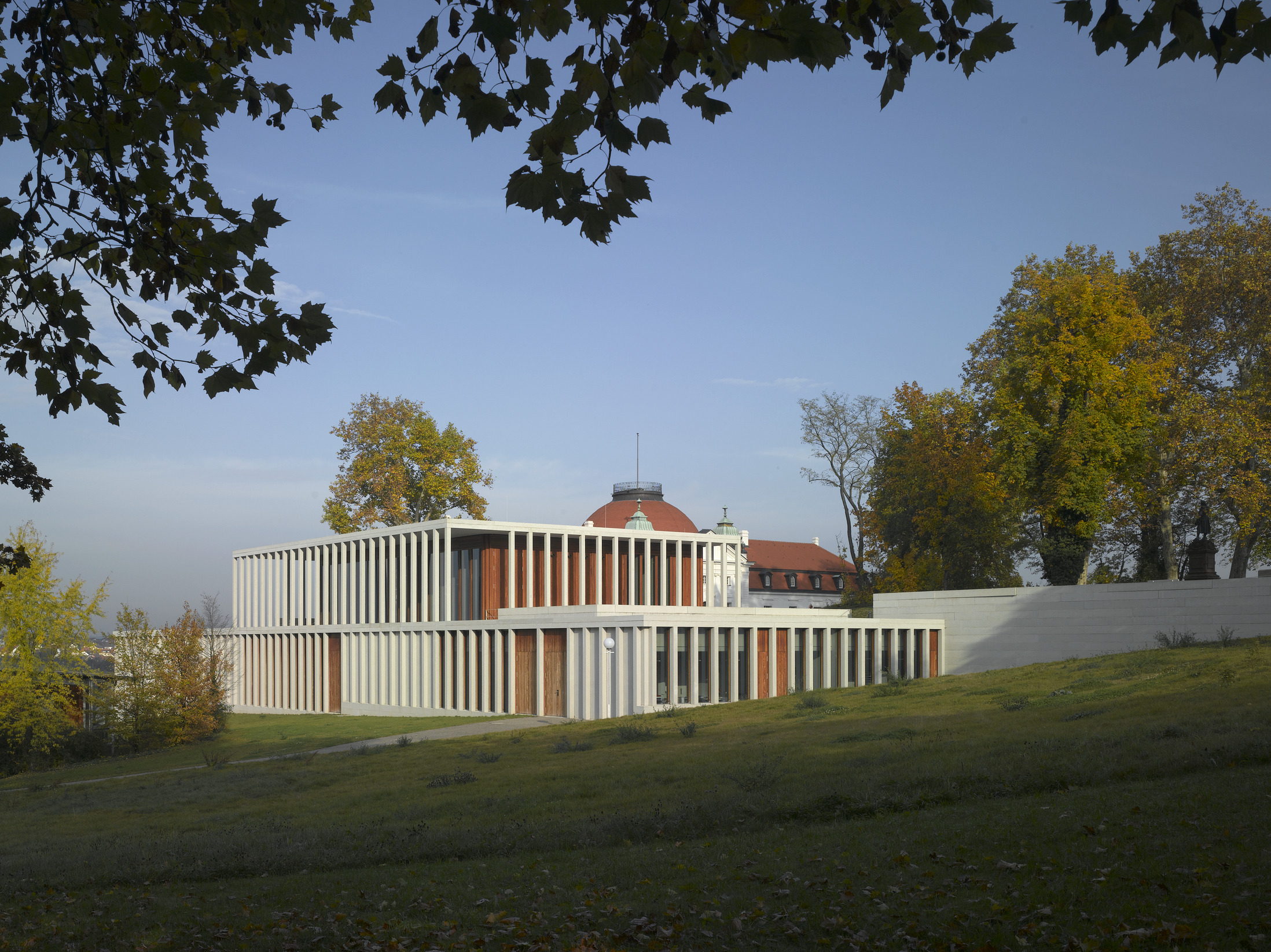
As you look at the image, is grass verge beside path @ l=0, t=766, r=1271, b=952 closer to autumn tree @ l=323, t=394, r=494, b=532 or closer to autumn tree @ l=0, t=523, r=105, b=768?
autumn tree @ l=0, t=523, r=105, b=768

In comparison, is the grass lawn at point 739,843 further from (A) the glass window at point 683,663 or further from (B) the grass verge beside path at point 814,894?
(A) the glass window at point 683,663

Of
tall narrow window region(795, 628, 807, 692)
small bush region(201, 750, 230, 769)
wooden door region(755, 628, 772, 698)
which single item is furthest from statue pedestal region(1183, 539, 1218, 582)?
small bush region(201, 750, 230, 769)

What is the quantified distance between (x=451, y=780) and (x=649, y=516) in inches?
1892

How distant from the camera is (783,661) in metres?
36.0

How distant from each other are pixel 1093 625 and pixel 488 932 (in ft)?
99.1

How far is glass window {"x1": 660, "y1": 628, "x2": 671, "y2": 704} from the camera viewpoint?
109ft

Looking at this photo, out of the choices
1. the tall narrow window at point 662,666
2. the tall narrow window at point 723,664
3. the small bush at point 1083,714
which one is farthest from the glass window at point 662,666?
the small bush at point 1083,714

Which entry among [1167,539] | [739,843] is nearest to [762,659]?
[1167,539]

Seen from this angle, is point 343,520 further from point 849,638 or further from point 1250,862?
point 1250,862

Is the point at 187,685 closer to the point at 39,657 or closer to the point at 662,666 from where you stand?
the point at 39,657

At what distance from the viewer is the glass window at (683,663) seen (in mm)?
33844

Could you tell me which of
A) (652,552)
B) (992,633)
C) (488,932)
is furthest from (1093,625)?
(488,932)

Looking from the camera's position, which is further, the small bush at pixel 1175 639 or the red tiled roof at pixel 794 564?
the red tiled roof at pixel 794 564

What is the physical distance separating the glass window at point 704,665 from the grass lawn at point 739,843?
14.4 meters
